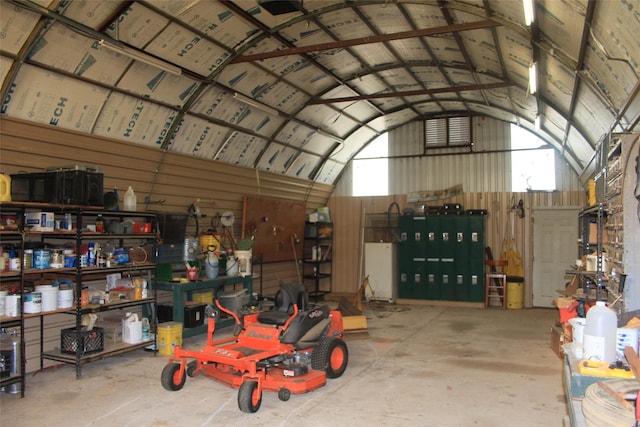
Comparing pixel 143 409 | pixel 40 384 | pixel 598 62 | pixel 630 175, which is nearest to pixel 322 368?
pixel 143 409

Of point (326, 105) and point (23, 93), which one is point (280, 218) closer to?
point (326, 105)

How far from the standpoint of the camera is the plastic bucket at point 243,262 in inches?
313

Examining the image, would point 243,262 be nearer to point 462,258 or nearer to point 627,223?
point 462,258

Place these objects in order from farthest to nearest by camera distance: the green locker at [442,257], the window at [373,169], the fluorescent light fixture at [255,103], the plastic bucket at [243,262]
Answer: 1. the window at [373,169]
2. the green locker at [442,257]
3. the plastic bucket at [243,262]
4. the fluorescent light fixture at [255,103]

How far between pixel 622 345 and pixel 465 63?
6.04m

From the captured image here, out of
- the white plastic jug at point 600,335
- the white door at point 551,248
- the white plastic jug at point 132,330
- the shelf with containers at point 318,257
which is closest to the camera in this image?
the white plastic jug at point 600,335

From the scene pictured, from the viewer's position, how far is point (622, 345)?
2.73 meters

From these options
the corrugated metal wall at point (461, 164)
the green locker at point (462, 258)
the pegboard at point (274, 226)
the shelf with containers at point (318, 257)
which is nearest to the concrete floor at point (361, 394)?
the pegboard at point (274, 226)

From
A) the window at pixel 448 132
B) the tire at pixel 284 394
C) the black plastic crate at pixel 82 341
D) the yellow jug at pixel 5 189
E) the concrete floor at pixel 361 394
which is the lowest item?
the concrete floor at pixel 361 394

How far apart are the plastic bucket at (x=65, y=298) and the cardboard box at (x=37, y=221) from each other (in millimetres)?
702

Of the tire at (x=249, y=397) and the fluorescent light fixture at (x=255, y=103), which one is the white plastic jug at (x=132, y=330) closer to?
the tire at (x=249, y=397)

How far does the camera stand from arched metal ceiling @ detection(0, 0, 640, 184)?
4.87 metres

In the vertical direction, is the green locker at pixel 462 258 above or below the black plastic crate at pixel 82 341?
above

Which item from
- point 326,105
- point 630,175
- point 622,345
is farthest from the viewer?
point 326,105
